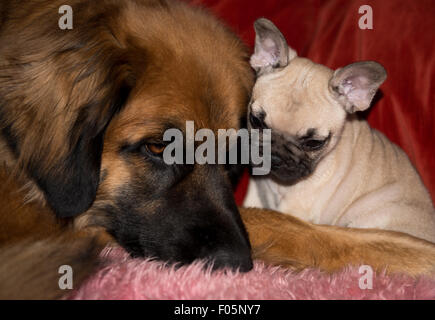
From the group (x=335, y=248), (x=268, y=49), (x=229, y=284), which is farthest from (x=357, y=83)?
(x=229, y=284)

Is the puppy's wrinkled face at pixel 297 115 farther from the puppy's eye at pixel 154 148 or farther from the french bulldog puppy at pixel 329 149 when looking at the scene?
the puppy's eye at pixel 154 148

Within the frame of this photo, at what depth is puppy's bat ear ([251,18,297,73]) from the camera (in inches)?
76.0

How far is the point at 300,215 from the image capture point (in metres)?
2.10

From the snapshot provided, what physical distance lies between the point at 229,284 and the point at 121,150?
54cm

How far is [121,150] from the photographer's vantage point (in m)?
1.54

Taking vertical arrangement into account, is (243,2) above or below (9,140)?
above

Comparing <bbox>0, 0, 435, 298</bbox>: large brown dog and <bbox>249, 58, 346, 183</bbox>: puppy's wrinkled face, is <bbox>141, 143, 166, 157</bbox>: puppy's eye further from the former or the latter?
<bbox>249, 58, 346, 183</bbox>: puppy's wrinkled face

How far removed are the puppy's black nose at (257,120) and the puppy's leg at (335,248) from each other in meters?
0.43

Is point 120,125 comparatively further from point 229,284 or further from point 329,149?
point 329,149

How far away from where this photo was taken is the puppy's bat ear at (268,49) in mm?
1929

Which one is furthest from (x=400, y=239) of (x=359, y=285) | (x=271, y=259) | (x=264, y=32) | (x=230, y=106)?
(x=264, y=32)

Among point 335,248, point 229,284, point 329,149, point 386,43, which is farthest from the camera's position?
point 386,43
